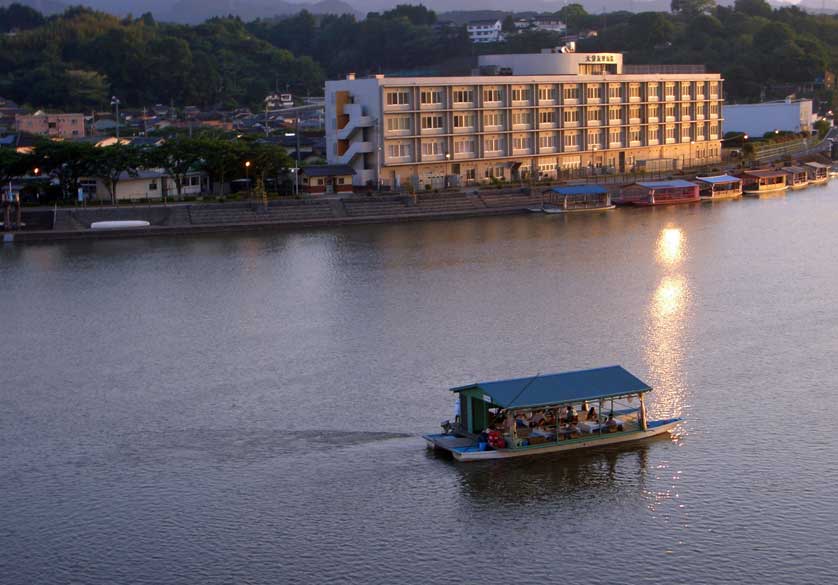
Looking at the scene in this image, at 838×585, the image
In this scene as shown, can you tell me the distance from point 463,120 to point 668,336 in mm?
11495

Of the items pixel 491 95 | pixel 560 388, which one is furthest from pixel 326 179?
pixel 560 388

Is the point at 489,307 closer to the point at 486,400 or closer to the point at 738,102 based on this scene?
the point at 486,400

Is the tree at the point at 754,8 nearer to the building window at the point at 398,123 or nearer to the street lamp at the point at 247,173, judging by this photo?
the building window at the point at 398,123

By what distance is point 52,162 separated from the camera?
1727 centimetres

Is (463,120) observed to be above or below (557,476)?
above

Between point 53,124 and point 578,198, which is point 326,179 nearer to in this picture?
point 578,198

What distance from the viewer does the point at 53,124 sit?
2673cm

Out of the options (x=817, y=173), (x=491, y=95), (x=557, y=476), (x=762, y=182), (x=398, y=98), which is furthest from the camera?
(x=817, y=173)

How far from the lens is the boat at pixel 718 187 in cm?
2092

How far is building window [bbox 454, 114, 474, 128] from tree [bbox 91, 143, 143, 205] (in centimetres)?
561

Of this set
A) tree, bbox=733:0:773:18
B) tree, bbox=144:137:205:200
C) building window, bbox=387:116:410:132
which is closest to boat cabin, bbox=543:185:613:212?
building window, bbox=387:116:410:132

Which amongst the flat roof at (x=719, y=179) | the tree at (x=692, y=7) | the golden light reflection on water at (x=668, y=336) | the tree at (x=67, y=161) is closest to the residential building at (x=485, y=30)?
the tree at (x=692, y=7)

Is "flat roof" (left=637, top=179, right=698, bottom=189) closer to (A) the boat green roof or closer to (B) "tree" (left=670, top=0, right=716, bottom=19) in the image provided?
(A) the boat green roof

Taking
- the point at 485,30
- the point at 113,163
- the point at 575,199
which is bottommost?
the point at 575,199
